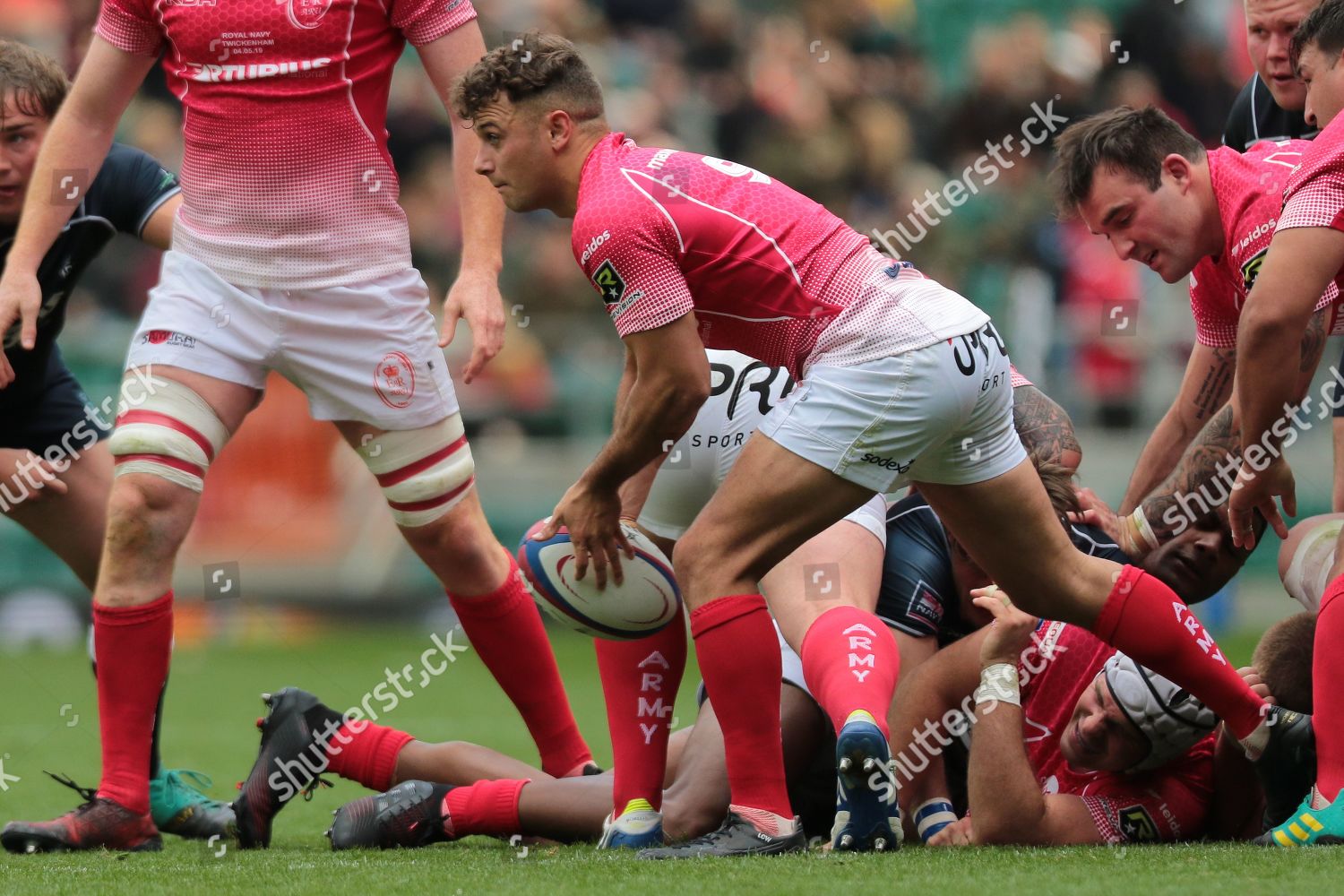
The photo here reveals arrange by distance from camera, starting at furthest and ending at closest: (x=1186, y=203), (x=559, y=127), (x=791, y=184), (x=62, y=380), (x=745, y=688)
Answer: (x=791, y=184) < (x=62, y=380) < (x=1186, y=203) < (x=559, y=127) < (x=745, y=688)

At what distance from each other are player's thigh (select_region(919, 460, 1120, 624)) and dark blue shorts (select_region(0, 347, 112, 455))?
98.2 inches

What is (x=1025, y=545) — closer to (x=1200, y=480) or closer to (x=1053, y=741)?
(x=1053, y=741)

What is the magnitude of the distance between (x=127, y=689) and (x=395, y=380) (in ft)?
3.22

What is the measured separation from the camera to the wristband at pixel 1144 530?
4453mm

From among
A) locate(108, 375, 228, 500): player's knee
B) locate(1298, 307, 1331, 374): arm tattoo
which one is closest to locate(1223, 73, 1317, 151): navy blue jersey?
locate(1298, 307, 1331, 374): arm tattoo

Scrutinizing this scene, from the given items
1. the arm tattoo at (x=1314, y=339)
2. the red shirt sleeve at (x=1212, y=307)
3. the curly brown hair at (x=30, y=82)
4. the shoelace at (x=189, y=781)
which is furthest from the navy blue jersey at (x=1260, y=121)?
the shoelace at (x=189, y=781)

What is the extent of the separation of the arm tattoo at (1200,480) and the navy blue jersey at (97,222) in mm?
2823

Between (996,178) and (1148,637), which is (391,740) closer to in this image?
(1148,637)

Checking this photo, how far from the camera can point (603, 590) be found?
3.80 meters

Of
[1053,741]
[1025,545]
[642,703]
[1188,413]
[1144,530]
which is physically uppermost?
[1025,545]

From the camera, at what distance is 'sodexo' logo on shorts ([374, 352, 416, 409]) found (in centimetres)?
423

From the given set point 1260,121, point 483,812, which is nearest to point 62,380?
point 483,812

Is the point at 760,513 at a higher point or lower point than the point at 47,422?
higher

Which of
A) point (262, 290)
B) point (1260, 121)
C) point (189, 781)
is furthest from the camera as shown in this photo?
point (1260, 121)
